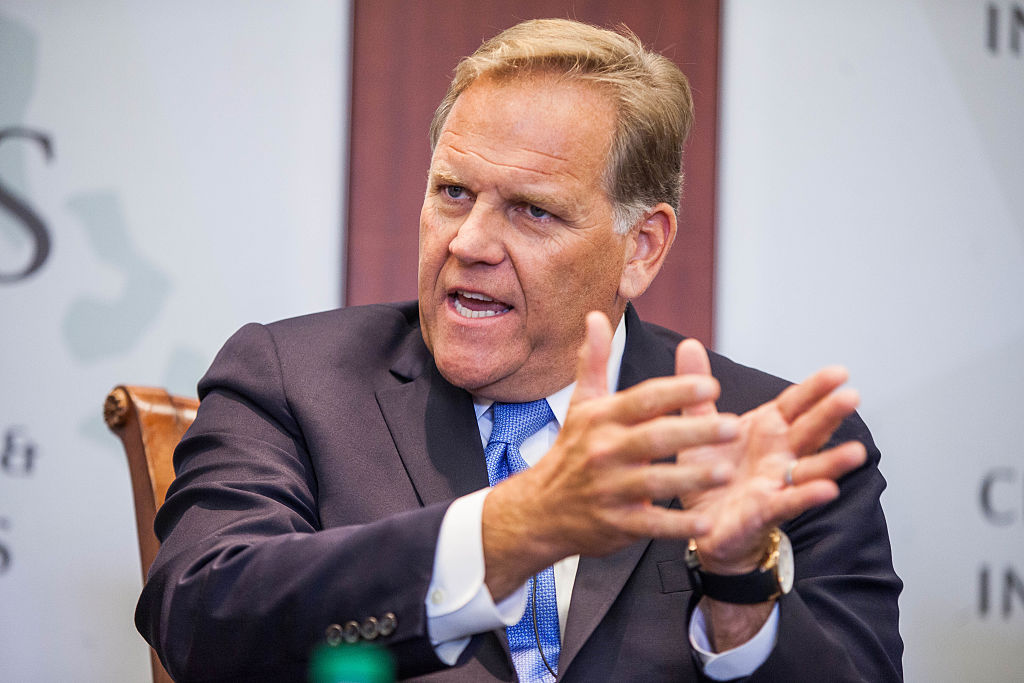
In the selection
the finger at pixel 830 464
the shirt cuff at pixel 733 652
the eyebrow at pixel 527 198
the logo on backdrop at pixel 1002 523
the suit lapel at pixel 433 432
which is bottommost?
the logo on backdrop at pixel 1002 523

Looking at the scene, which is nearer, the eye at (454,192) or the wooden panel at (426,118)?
the eye at (454,192)

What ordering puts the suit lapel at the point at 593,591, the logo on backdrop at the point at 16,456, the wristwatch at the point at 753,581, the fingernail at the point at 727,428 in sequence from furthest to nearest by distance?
the logo on backdrop at the point at 16,456 → the suit lapel at the point at 593,591 → the wristwatch at the point at 753,581 → the fingernail at the point at 727,428

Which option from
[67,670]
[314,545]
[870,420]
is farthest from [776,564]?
[67,670]

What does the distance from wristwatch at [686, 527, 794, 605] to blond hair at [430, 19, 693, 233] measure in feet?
2.45

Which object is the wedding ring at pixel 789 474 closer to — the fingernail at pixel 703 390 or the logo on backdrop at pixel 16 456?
the fingernail at pixel 703 390

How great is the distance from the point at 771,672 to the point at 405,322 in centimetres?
99

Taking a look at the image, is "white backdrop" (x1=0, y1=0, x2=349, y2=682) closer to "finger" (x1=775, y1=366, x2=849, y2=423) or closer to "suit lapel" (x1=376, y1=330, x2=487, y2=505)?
"suit lapel" (x1=376, y1=330, x2=487, y2=505)

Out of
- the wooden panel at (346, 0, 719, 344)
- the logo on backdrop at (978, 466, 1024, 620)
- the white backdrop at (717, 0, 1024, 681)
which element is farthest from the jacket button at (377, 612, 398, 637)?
the logo on backdrop at (978, 466, 1024, 620)

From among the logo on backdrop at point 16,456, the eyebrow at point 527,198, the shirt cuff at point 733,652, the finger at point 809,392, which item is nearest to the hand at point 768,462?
the finger at point 809,392

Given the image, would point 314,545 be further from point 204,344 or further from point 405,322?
point 204,344

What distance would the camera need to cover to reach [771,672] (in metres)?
1.24

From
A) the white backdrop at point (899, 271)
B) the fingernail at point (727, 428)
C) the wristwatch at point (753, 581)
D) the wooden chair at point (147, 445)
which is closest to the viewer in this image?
the fingernail at point (727, 428)

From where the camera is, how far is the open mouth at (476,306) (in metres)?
1.65

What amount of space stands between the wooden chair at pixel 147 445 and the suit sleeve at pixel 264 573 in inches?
12.7
